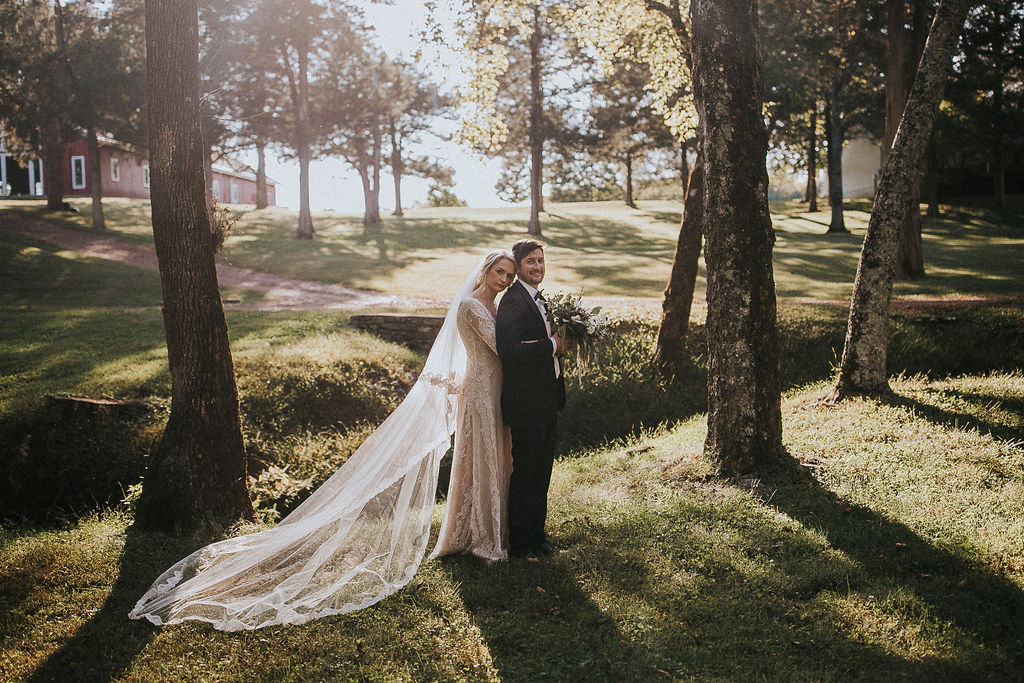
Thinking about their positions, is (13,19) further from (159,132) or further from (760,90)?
(760,90)

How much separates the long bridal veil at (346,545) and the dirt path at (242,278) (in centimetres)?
1225

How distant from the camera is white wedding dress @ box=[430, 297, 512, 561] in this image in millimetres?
5824

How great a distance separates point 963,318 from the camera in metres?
12.9

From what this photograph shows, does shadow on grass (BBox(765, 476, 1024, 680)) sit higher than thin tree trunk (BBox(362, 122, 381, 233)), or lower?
lower

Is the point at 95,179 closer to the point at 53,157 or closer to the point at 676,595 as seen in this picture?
the point at 53,157

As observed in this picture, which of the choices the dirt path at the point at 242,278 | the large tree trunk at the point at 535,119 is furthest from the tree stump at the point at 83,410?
the large tree trunk at the point at 535,119

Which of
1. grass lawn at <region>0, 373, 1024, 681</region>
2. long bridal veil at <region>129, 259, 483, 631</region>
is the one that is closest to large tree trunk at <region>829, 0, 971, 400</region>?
grass lawn at <region>0, 373, 1024, 681</region>

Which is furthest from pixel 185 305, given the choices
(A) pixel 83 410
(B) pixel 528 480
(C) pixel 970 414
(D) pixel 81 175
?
(D) pixel 81 175

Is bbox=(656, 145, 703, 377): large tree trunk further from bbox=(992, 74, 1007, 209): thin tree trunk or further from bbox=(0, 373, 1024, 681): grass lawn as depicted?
bbox=(992, 74, 1007, 209): thin tree trunk

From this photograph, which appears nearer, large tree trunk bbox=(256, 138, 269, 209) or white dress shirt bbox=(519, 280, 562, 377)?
white dress shirt bbox=(519, 280, 562, 377)

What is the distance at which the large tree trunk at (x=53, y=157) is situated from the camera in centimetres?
3194

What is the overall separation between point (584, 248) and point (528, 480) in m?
27.4

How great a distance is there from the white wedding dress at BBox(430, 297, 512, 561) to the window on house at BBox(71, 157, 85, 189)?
162ft

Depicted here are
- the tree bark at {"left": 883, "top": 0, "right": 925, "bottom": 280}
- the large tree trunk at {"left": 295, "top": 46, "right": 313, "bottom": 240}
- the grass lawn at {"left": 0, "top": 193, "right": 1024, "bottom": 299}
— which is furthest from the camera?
the large tree trunk at {"left": 295, "top": 46, "right": 313, "bottom": 240}
